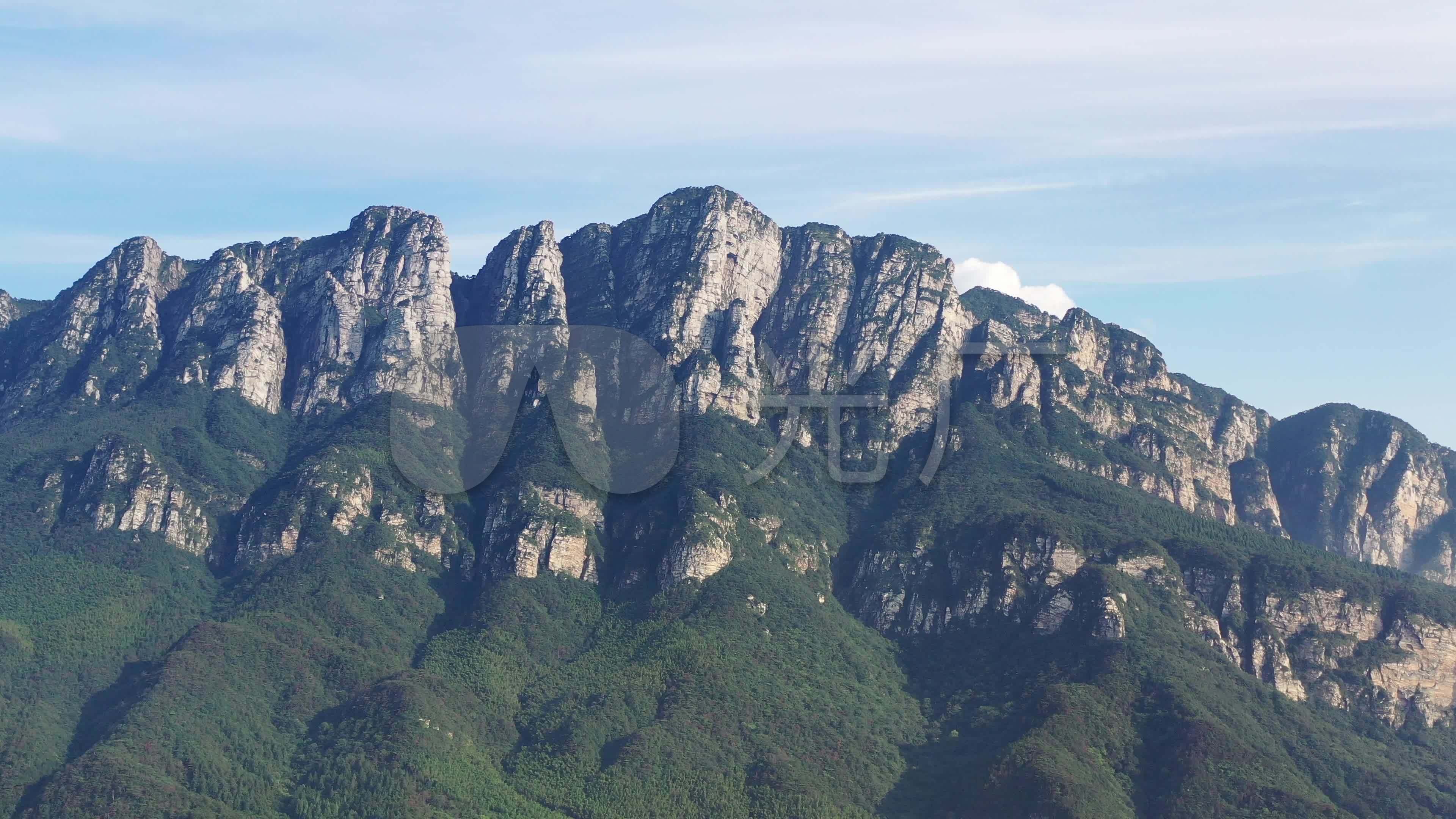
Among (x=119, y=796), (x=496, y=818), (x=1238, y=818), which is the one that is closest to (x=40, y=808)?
(x=119, y=796)

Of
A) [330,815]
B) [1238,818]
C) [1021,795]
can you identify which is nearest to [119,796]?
[330,815]

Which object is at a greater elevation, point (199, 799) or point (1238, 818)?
point (1238, 818)

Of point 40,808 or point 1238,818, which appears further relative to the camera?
point 1238,818

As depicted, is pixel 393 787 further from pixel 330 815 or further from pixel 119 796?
pixel 119 796

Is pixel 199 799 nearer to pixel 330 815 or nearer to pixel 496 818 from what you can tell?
pixel 330 815

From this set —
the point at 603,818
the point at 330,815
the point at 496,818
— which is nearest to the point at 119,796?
the point at 330,815

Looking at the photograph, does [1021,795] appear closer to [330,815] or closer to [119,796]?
[330,815]

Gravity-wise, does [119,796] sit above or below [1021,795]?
below
